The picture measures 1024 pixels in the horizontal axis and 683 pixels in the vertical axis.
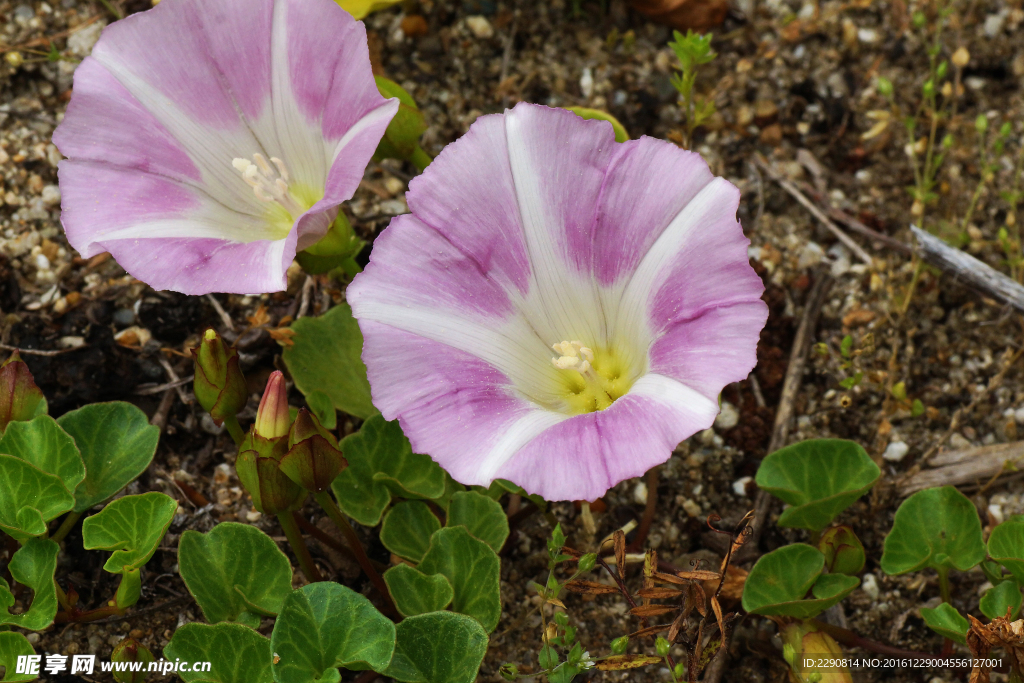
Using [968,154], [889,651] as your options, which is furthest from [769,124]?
[889,651]

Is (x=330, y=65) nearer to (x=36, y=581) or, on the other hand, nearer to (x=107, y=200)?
(x=107, y=200)

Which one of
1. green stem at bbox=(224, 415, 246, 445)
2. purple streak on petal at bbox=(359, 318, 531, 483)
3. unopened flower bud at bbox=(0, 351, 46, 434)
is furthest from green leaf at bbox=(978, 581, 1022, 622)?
unopened flower bud at bbox=(0, 351, 46, 434)

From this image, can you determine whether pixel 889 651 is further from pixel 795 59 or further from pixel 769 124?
pixel 795 59

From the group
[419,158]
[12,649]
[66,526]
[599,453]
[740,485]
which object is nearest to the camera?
[599,453]

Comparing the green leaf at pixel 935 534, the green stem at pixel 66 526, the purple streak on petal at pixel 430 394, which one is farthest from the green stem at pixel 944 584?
the green stem at pixel 66 526

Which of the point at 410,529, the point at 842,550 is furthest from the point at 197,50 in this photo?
the point at 842,550

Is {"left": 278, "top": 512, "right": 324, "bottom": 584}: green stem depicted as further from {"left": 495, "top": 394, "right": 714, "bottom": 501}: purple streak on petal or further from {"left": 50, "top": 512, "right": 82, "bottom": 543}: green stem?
{"left": 495, "top": 394, "right": 714, "bottom": 501}: purple streak on petal
